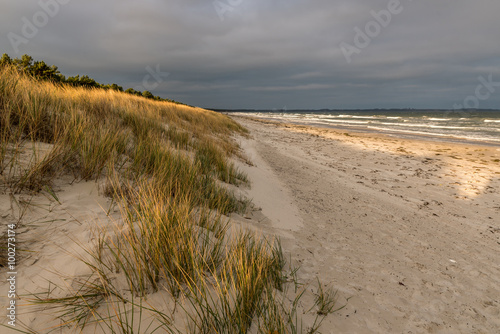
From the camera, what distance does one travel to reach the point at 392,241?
11.0 feet

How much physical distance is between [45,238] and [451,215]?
6135mm

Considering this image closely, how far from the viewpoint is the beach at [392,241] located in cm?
203

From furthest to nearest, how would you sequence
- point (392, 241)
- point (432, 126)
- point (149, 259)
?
point (432, 126), point (392, 241), point (149, 259)

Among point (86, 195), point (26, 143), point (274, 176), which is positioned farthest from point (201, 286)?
point (274, 176)

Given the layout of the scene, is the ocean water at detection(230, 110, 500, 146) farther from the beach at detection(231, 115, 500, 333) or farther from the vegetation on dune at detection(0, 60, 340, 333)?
the vegetation on dune at detection(0, 60, 340, 333)

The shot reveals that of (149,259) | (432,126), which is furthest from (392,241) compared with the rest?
(432,126)

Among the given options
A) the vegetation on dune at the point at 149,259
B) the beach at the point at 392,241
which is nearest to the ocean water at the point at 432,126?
the beach at the point at 392,241

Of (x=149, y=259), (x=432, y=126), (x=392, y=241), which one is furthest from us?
(x=432, y=126)

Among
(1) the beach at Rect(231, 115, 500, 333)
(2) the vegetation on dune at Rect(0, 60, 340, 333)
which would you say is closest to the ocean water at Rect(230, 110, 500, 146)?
(1) the beach at Rect(231, 115, 500, 333)

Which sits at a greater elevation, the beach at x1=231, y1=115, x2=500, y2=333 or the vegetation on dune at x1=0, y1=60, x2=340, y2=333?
the vegetation on dune at x1=0, y1=60, x2=340, y2=333

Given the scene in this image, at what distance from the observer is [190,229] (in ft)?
6.26

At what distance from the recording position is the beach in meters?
2.03

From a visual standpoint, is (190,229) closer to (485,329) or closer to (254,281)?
(254,281)

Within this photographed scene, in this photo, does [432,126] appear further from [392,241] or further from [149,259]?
[149,259]
